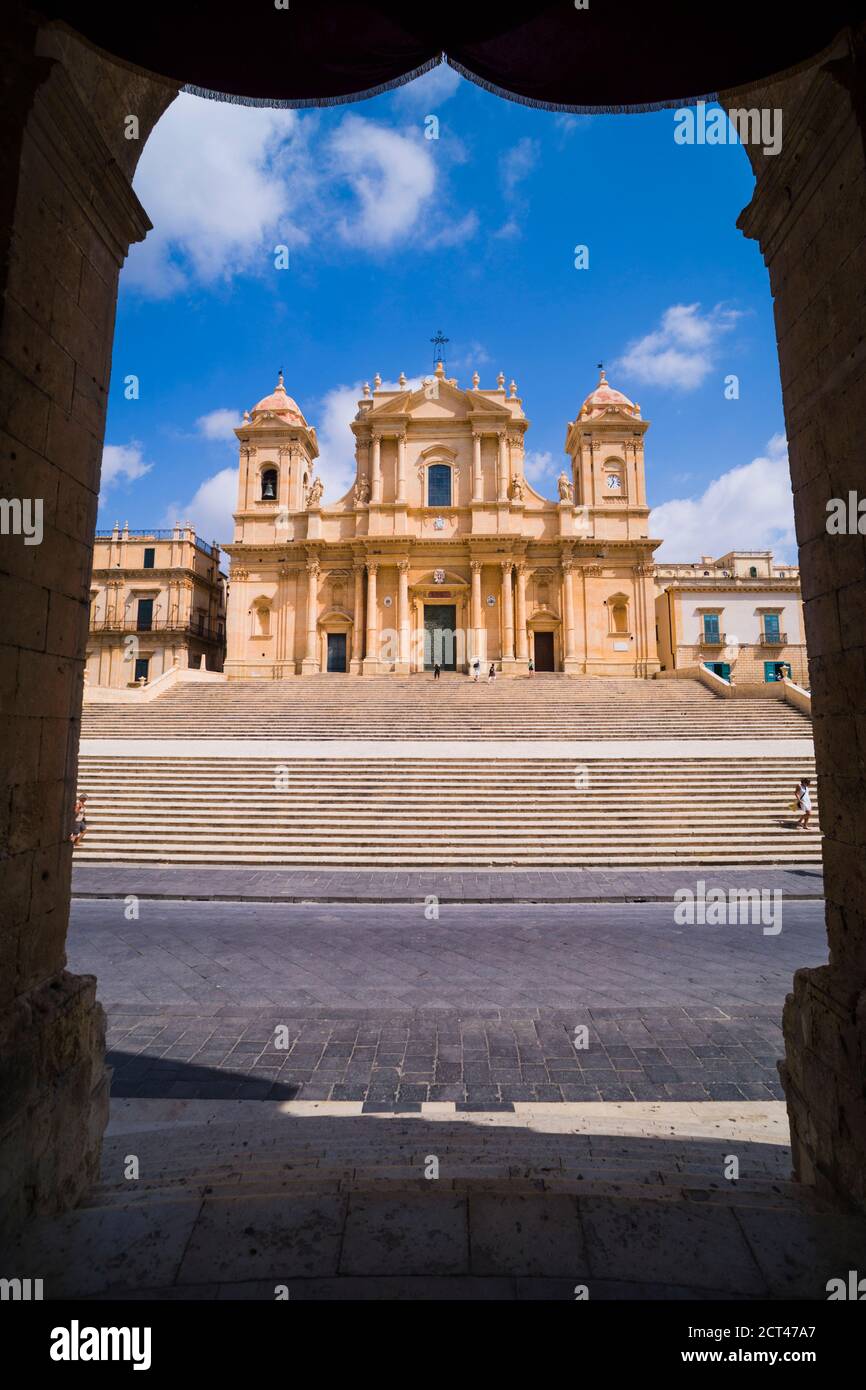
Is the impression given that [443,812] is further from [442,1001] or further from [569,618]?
[569,618]

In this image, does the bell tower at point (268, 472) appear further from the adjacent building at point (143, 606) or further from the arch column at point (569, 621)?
the arch column at point (569, 621)

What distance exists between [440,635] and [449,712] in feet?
39.0

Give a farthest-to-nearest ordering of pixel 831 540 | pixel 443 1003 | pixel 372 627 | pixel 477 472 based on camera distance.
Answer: pixel 477 472, pixel 372 627, pixel 443 1003, pixel 831 540

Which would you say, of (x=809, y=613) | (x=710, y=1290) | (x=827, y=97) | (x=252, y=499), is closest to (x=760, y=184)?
(x=827, y=97)

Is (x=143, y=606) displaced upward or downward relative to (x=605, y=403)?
downward

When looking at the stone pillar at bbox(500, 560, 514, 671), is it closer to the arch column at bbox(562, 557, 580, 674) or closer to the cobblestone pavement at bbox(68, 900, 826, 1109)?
the arch column at bbox(562, 557, 580, 674)

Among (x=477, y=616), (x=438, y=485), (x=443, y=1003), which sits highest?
(x=438, y=485)

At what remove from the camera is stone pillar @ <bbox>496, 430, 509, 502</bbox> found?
106ft

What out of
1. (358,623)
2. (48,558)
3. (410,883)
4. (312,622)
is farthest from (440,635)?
(48,558)

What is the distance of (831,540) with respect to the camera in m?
2.82

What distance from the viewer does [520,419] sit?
3269cm
